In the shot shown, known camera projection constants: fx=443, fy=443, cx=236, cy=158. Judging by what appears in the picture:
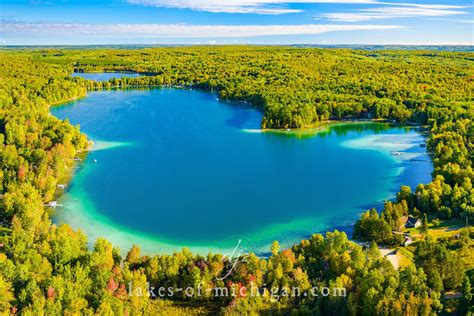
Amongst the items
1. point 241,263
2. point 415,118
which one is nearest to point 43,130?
point 241,263

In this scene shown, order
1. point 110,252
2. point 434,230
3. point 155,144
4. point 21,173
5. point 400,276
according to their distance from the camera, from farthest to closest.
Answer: point 155,144 < point 21,173 < point 434,230 < point 110,252 < point 400,276

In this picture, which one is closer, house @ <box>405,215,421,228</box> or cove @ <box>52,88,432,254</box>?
house @ <box>405,215,421,228</box>

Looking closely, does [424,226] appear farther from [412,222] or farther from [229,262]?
[229,262]

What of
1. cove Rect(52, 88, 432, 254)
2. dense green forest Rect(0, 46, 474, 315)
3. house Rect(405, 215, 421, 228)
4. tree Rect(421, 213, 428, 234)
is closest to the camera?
dense green forest Rect(0, 46, 474, 315)

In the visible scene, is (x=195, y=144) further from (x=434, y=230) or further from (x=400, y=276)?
(x=400, y=276)

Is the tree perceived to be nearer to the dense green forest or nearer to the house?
the dense green forest

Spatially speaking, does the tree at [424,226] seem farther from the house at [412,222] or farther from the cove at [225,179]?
the cove at [225,179]

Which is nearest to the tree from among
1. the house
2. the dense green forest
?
the dense green forest

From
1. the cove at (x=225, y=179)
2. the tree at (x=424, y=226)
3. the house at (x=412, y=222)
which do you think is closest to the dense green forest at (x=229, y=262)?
the tree at (x=424, y=226)
